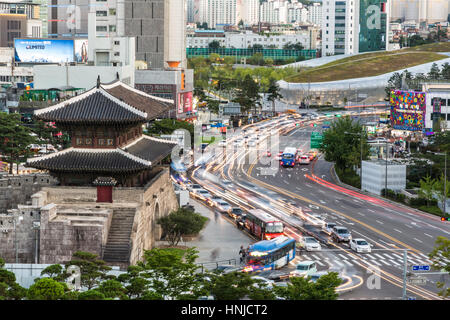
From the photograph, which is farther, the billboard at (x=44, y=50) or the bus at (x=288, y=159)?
the billboard at (x=44, y=50)

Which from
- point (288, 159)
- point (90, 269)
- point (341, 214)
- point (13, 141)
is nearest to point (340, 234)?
point (341, 214)

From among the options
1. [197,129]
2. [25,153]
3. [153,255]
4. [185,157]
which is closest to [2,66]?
[197,129]

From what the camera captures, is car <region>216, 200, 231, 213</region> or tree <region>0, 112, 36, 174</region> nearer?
car <region>216, 200, 231, 213</region>

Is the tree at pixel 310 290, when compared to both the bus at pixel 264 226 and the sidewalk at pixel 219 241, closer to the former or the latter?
the sidewalk at pixel 219 241

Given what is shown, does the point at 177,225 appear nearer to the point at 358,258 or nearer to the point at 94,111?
the point at 94,111

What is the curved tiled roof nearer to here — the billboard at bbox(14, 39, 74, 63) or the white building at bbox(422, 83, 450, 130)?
the white building at bbox(422, 83, 450, 130)

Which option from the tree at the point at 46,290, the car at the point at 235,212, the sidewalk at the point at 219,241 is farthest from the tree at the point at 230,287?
the car at the point at 235,212

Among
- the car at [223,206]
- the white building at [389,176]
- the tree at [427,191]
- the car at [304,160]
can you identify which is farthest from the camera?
the car at [304,160]

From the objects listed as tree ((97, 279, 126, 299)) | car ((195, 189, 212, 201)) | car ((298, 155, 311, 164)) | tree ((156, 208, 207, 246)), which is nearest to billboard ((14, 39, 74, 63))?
car ((298, 155, 311, 164))
